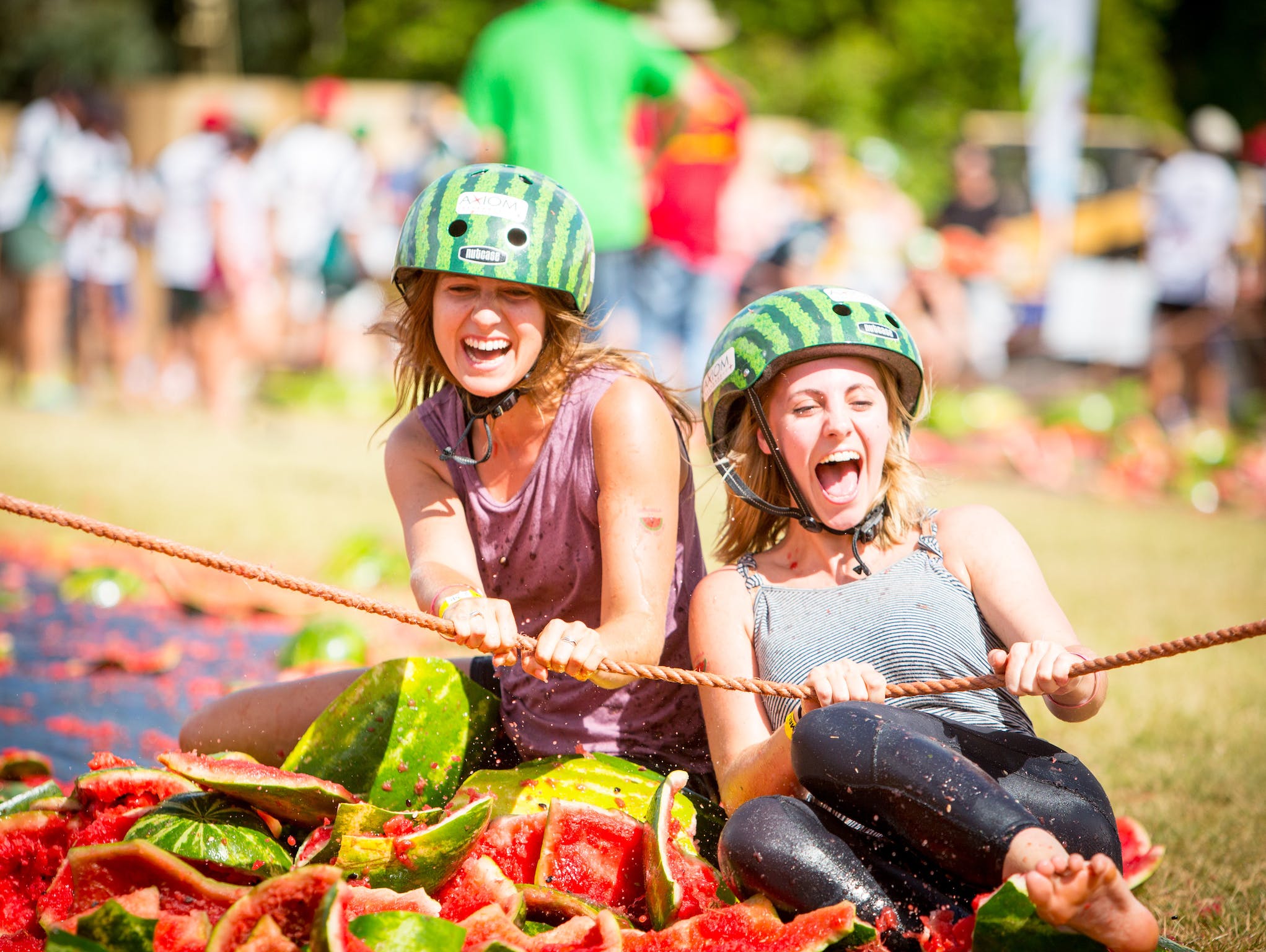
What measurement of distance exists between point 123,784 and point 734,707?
1482mm

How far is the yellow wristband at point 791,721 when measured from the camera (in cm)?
299

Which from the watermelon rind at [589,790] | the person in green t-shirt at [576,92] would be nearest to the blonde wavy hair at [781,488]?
the watermelon rind at [589,790]

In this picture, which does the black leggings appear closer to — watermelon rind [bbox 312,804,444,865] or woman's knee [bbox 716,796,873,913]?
woman's knee [bbox 716,796,873,913]

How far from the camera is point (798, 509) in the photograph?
11.7 feet

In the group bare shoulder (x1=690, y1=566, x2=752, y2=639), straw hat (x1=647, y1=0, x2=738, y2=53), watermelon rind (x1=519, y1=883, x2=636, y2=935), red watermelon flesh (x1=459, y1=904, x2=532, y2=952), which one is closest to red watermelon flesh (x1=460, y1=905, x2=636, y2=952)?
red watermelon flesh (x1=459, y1=904, x2=532, y2=952)

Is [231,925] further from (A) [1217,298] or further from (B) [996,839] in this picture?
(A) [1217,298]

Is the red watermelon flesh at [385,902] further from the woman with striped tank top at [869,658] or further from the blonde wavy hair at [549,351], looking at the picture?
the blonde wavy hair at [549,351]

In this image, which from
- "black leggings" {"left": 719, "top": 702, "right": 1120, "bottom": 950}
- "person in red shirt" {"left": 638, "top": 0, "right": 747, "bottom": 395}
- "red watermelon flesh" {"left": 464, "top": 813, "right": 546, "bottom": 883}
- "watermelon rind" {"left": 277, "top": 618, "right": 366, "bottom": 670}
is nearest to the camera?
"black leggings" {"left": 719, "top": 702, "right": 1120, "bottom": 950}

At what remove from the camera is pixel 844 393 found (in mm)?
3557

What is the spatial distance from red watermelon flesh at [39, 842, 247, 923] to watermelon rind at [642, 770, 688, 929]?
864mm

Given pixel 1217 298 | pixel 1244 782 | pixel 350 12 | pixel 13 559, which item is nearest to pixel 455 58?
pixel 350 12

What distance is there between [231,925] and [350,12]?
31003mm

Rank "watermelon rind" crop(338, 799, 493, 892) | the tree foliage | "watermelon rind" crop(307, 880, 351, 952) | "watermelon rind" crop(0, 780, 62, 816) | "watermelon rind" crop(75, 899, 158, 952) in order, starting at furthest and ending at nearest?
the tree foliage < "watermelon rind" crop(0, 780, 62, 816) < "watermelon rind" crop(338, 799, 493, 892) < "watermelon rind" crop(75, 899, 158, 952) < "watermelon rind" crop(307, 880, 351, 952)

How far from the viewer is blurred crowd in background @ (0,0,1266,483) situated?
12.2m
